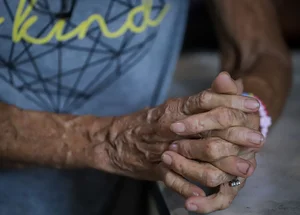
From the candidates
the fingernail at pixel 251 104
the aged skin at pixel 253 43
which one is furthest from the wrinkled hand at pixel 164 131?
the aged skin at pixel 253 43

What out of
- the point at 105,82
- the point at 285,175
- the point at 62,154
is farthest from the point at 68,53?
the point at 285,175

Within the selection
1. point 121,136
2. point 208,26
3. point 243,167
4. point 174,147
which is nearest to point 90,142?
point 121,136

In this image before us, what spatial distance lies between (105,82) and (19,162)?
9.1 inches

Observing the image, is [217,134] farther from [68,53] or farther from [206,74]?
[206,74]

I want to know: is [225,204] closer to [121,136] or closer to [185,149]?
[185,149]

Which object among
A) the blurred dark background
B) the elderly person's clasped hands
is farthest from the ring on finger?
the blurred dark background

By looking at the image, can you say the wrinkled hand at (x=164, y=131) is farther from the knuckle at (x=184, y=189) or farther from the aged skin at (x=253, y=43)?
the aged skin at (x=253, y=43)

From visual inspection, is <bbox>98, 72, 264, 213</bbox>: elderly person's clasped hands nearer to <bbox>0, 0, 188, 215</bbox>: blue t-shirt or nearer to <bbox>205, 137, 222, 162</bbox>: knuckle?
<bbox>205, 137, 222, 162</bbox>: knuckle

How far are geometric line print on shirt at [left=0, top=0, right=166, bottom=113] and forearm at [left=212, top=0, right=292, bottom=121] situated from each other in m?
0.22

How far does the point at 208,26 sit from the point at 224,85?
125 centimetres

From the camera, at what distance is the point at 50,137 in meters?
0.88

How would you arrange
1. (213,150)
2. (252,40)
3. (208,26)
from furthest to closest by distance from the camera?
(208,26) < (252,40) < (213,150)

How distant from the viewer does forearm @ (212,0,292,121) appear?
45.4 inches

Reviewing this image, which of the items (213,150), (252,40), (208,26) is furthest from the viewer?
(208,26)
